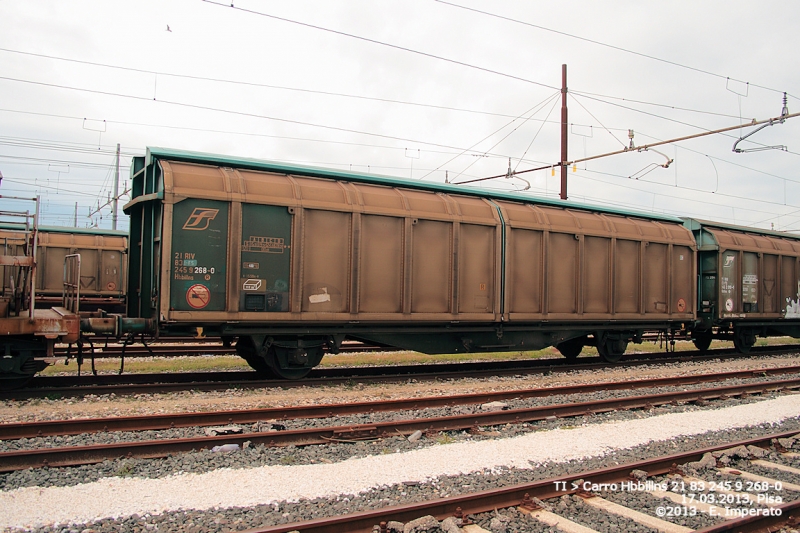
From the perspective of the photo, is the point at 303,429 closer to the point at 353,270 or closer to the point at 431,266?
the point at 353,270

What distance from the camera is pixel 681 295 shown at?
600 inches

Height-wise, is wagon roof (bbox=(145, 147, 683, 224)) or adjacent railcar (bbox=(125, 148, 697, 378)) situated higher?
wagon roof (bbox=(145, 147, 683, 224))

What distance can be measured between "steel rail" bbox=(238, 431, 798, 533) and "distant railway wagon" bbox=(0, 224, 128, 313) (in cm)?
1675

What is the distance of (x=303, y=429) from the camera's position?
6.84 m

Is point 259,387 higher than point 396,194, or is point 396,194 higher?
point 396,194

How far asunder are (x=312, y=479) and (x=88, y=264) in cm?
1733

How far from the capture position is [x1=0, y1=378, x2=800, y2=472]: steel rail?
221 inches

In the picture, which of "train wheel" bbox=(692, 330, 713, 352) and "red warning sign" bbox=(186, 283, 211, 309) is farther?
"train wheel" bbox=(692, 330, 713, 352)

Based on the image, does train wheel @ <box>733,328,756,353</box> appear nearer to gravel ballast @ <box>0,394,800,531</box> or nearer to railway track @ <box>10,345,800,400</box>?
railway track @ <box>10,345,800,400</box>

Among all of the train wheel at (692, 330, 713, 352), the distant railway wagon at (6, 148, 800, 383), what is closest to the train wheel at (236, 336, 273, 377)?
the distant railway wagon at (6, 148, 800, 383)

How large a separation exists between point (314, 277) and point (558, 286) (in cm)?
585

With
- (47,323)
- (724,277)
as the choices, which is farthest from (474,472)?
(724,277)

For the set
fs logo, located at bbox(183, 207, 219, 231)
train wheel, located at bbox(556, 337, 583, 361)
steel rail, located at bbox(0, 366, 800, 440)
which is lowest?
steel rail, located at bbox(0, 366, 800, 440)

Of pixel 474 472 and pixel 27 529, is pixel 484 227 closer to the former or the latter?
pixel 474 472
